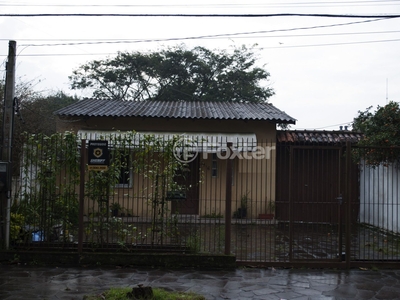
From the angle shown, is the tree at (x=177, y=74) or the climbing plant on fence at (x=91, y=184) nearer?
the climbing plant on fence at (x=91, y=184)

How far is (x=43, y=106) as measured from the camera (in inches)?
653

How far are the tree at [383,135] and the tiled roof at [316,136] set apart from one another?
9.00 feet

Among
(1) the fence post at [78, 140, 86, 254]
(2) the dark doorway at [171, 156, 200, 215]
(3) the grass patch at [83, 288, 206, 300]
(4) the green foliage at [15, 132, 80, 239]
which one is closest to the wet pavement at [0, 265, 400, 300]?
(3) the grass patch at [83, 288, 206, 300]

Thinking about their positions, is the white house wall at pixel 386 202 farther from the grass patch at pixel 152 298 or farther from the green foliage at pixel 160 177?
the grass patch at pixel 152 298

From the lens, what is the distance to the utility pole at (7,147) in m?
7.97

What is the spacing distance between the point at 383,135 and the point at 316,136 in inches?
174

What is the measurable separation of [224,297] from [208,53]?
23829mm

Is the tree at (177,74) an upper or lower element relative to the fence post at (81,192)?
upper

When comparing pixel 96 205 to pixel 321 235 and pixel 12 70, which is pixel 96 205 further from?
pixel 321 235

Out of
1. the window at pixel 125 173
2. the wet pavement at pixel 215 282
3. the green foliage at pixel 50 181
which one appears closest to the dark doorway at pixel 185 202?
the window at pixel 125 173

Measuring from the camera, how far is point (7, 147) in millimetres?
8109

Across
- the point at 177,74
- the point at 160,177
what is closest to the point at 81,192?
the point at 160,177

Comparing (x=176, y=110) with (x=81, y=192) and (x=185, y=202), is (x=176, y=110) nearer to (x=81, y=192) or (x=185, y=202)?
(x=185, y=202)

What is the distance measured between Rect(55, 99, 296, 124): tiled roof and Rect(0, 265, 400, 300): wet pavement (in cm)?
769
